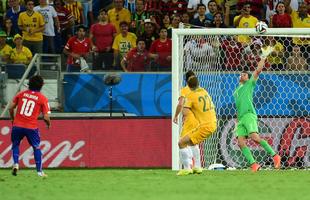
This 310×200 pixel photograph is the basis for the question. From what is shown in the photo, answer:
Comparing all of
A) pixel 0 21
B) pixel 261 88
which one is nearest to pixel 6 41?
pixel 0 21

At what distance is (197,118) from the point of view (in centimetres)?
1661

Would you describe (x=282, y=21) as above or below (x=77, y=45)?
above

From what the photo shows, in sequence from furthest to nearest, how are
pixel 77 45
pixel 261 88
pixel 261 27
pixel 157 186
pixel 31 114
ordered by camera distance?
pixel 77 45, pixel 261 88, pixel 261 27, pixel 31 114, pixel 157 186

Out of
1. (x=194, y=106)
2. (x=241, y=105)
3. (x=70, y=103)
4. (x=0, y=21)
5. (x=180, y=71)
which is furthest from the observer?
(x=0, y=21)

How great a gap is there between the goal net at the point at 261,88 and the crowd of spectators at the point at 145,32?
0.08 ft

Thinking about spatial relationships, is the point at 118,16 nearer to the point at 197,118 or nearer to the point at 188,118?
the point at 188,118

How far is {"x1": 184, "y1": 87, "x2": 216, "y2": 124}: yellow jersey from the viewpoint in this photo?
16.4m

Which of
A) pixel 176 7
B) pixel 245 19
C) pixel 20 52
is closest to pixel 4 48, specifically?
pixel 20 52

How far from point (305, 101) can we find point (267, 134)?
1.05m

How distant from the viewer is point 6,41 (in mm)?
22172

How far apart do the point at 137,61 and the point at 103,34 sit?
2098 millimetres

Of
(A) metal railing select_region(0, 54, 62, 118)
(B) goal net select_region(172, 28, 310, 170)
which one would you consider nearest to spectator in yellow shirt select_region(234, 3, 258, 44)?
(B) goal net select_region(172, 28, 310, 170)

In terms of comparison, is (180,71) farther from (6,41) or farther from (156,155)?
(6,41)

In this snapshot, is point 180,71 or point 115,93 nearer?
point 180,71
